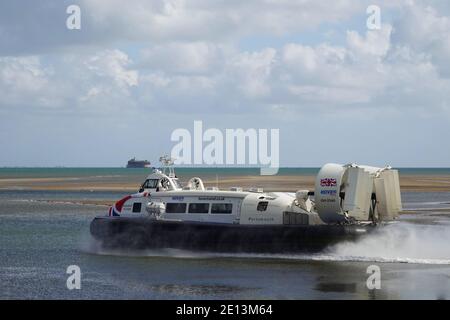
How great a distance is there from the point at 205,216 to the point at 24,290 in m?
8.17

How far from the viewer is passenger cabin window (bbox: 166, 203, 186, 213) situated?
2844cm

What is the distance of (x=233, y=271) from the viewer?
2431cm

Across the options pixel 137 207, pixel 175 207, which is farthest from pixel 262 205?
pixel 137 207

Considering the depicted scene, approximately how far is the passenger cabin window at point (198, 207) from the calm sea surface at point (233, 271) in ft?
4.99

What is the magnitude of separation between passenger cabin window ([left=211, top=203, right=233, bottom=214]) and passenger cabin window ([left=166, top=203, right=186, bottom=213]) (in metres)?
1.12

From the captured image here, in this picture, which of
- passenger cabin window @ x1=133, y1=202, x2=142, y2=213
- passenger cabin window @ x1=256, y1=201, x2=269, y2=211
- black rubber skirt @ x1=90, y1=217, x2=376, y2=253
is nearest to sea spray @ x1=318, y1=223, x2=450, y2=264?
black rubber skirt @ x1=90, y1=217, x2=376, y2=253

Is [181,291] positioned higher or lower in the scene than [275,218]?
lower


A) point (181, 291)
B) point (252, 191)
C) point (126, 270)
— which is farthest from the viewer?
point (252, 191)

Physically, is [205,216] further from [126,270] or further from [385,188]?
[385,188]

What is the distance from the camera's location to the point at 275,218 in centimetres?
2678

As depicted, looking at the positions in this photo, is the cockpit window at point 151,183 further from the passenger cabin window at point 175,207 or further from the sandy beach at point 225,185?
the sandy beach at point 225,185
